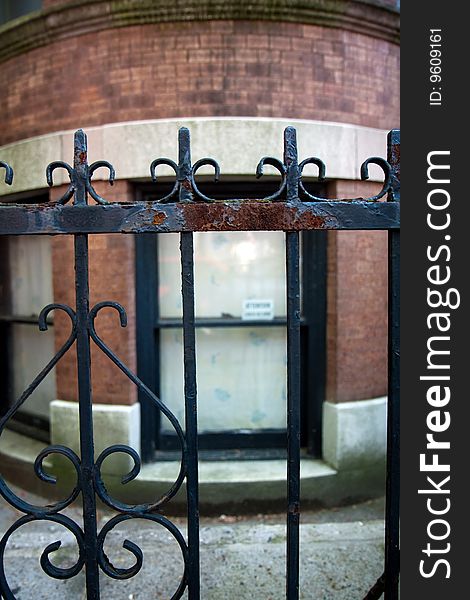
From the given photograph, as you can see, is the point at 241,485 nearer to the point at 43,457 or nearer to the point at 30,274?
the point at 43,457

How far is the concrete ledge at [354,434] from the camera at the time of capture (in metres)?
3.68

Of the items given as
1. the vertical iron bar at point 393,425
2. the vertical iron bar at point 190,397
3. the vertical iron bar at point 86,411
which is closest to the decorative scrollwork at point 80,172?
the vertical iron bar at point 86,411

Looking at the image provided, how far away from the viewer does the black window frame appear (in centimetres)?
376

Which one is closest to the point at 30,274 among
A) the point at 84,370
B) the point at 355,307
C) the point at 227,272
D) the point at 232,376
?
the point at 227,272

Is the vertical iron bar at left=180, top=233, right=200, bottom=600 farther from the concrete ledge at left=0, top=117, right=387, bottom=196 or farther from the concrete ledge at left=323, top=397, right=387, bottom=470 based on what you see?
the concrete ledge at left=323, top=397, right=387, bottom=470

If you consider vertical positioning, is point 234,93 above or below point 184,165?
above

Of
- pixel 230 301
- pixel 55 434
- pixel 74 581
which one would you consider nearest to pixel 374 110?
pixel 230 301

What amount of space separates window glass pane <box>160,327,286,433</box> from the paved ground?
0.83 m

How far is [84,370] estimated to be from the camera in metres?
1.61

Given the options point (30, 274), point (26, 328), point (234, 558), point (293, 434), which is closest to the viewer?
point (293, 434)

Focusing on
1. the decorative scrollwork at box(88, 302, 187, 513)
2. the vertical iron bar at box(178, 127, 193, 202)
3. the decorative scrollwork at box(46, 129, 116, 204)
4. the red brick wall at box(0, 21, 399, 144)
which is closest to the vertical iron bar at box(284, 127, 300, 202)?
the vertical iron bar at box(178, 127, 193, 202)

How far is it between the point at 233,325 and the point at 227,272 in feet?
1.56

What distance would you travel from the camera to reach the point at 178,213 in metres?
1.56

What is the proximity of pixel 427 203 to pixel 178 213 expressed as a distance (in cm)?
89
